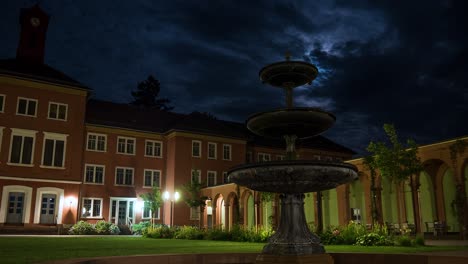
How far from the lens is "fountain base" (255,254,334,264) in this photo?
24.0 feet

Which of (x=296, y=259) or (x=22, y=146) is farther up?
(x=22, y=146)

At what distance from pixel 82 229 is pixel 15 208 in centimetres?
527

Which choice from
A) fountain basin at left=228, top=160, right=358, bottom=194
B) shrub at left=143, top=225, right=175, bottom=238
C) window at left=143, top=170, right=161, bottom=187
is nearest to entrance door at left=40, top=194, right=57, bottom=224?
window at left=143, top=170, right=161, bottom=187

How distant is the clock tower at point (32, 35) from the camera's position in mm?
36844

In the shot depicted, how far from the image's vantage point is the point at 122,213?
119ft

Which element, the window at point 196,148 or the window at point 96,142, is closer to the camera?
the window at point 96,142

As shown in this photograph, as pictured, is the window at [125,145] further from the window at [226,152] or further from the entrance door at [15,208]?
the entrance door at [15,208]

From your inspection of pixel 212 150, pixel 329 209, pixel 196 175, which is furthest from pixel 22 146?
pixel 329 209

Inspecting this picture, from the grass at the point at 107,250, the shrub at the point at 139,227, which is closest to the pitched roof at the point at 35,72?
the shrub at the point at 139,227

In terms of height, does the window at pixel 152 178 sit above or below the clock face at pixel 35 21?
below

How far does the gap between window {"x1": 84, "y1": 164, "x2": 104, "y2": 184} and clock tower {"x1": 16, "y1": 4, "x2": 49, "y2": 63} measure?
36.2ft

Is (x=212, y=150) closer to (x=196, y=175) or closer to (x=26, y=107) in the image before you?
(x=196, y=175)

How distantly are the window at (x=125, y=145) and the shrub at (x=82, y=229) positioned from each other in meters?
8.42

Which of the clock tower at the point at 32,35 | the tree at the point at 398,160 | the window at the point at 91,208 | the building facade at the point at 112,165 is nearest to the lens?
the tree at the point at 398,160
